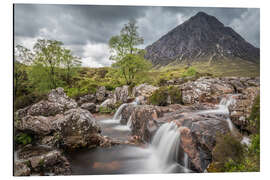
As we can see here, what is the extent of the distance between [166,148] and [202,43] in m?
4.18

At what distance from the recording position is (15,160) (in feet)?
11.3

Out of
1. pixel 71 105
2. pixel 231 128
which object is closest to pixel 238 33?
pixel 231 128

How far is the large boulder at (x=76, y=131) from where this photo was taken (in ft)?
14.3

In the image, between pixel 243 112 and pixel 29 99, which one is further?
pixel 29 99

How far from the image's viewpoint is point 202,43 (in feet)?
17.3

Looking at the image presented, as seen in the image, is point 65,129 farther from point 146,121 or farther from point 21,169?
point 146,121

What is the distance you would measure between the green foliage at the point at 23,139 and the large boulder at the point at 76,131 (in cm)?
78

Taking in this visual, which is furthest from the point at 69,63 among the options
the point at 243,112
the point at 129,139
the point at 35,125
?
the point at 243,112

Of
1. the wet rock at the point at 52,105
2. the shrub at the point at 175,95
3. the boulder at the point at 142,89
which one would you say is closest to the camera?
the wet rock at the point at 52,105

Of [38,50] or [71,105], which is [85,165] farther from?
[38,50]

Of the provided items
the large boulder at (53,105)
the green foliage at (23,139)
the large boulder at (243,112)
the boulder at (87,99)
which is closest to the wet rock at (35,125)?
the green foliage at (23,139)

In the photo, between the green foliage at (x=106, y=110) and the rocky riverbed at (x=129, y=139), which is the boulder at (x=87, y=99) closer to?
the green foliage at (x=106, y=110)

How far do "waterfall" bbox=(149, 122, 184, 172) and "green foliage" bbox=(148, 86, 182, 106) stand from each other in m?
3.30

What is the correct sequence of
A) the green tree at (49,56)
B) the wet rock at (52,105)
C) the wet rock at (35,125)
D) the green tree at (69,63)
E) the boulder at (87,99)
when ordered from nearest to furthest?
the wet rock at (35,125) → the green tree at (49,56) → the wet rock at (52,105) → the green tree at (69,63) → the boulder at (87,99)
